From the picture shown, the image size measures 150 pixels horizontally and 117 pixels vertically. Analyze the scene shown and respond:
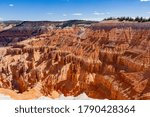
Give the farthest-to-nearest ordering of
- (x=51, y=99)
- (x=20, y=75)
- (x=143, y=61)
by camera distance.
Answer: (x=20, y=75)
(x=143, y=61)
(x=51, y=99)

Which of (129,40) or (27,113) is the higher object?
(129,40)

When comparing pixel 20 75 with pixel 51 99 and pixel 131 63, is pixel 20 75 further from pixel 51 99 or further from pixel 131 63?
pixel 131 63

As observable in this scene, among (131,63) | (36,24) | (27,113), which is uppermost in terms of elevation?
(36,24)

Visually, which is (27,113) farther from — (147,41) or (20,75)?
(147,41)

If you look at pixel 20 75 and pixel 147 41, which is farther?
pixel 20 75

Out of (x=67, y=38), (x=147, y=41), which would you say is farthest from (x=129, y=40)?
(x=67, y=38)

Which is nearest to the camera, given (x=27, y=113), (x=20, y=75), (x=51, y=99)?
(x=27, y=113)

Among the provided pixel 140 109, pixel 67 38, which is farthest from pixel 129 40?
pixel 140 109
